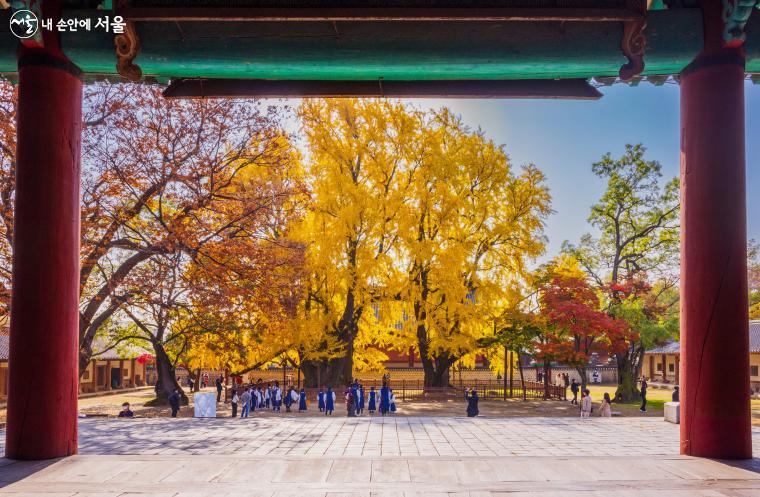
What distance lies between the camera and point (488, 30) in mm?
7516

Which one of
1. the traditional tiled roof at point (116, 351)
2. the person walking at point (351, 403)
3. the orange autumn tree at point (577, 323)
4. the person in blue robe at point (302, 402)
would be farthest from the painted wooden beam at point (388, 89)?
the traditional tiled roof at point (116, 351)

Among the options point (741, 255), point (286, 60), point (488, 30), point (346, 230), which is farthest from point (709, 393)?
point (346, 230)

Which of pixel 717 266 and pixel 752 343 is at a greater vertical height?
pixel 717 266

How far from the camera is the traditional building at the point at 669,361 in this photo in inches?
1398

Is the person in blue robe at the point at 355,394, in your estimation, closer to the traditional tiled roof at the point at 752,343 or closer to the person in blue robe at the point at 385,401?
the person in blue robe at the point at 385,401

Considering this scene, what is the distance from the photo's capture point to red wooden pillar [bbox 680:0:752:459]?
288 inches

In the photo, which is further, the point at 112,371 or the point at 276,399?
the point at 112,371

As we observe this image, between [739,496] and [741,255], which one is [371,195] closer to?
[741,255]

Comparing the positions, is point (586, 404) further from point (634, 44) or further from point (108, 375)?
point (108, 375)

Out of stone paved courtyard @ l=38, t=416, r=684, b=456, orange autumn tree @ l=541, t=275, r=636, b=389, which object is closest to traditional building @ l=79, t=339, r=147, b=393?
orange autumn tree @ l=541, t=275, r=636, b=389

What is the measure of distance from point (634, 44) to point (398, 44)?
262 centimetres

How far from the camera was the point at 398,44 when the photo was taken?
297 inches

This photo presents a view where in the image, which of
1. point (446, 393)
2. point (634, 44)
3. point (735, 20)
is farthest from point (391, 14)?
point (446, 393)

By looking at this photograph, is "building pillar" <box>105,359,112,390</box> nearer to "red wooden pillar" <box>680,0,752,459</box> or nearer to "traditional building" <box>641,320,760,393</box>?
"traditional building" <box>641,320,760,393</box>
